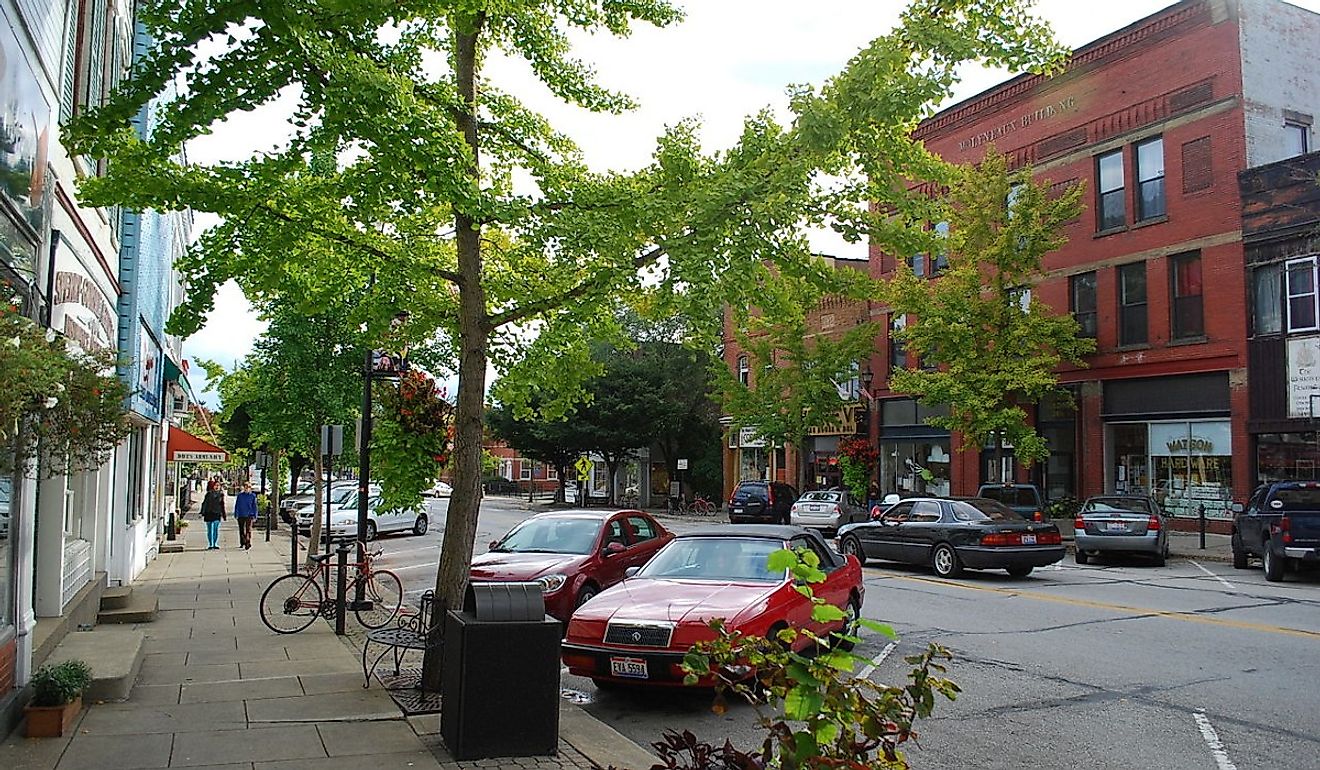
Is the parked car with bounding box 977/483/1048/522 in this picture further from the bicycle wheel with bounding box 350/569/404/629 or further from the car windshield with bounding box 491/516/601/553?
the bicycle wheel with bounding box 350/569/404/629

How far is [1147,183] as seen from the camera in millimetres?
28906

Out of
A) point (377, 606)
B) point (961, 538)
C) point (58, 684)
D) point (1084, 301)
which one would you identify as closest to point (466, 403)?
point (58, 684)

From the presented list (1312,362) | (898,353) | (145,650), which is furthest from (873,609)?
(898,353)

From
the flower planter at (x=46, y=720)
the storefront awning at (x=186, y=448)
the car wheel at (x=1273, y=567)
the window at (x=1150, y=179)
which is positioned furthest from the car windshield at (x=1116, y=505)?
the flower planter at (x=46, y=720)

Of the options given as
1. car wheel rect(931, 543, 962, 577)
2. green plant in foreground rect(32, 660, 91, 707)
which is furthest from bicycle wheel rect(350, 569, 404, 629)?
car wheel rect(931, 543, 962, 577)

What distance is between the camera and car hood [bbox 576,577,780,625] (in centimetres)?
862

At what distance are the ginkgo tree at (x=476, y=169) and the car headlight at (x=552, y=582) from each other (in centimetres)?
313

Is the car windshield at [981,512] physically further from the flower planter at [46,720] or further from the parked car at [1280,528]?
the flower planter at [46,720]

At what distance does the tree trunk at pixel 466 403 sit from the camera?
8406 mm

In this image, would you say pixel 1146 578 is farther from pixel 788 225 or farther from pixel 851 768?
pixel 851 768

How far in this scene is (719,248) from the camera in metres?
7.74

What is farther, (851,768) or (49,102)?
(49,102)

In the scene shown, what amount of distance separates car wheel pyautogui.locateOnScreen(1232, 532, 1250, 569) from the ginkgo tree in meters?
14.7

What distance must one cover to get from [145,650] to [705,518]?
34.5 metres
